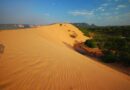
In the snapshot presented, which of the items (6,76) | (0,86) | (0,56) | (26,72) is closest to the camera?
(0,86)

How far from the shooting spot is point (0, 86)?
205 inches

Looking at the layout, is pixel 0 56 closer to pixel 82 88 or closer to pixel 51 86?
pixel 51 86

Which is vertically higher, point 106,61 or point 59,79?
point 59,79

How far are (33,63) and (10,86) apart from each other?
2.59m

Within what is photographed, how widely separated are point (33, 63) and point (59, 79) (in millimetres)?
2149

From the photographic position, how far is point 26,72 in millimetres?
6535

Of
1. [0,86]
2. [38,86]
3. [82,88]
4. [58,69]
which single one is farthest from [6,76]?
[82,88]

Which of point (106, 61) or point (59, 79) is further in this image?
point (106, 61)

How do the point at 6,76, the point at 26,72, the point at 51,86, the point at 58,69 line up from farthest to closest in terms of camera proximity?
the point at 58,69, the point at 26,72, the point at 6,76, the point at 51,86

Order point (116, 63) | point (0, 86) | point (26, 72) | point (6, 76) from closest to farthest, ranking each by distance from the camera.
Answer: point (0, 86) → point (6, 76) → point (26, 72) → point (116, 63)

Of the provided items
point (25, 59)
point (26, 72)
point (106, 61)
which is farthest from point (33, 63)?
point (106, 61)

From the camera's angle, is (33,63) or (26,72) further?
(33,63)

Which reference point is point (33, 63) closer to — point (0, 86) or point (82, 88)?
point (0, 86)

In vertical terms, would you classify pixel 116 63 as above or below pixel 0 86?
below
